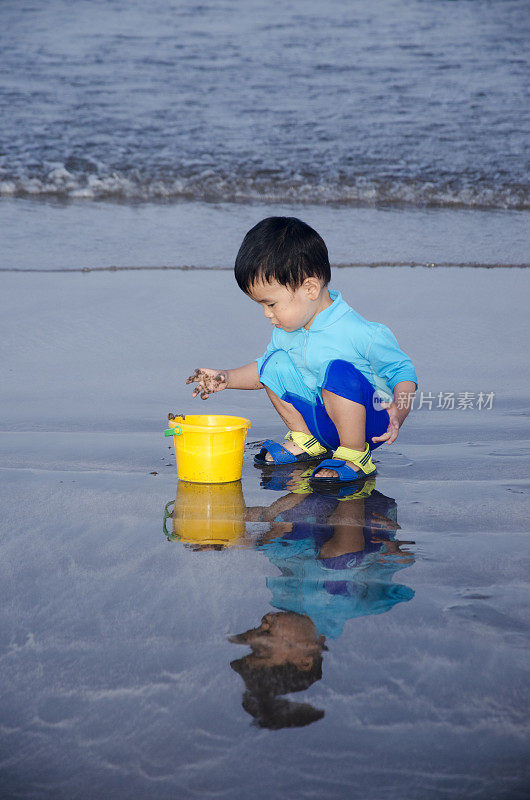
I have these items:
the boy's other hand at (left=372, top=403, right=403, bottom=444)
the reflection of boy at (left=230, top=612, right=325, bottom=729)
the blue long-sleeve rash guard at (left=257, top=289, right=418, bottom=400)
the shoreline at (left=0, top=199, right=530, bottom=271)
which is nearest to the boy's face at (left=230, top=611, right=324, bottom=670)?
the reflection of boy at (left=230, top=612, right=325, bottom=729)

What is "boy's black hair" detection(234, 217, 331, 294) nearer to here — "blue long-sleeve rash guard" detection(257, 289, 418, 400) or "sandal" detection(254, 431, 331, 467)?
"blue long-sleeve rash guard" detection(257, 289, 418, 400)

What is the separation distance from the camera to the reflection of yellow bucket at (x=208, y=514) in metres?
2.40

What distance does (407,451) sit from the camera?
3.31 meters

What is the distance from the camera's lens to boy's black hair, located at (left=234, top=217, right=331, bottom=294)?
2.92 metres

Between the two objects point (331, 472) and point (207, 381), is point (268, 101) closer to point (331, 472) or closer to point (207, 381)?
point (207, 381)

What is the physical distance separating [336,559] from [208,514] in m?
0.57

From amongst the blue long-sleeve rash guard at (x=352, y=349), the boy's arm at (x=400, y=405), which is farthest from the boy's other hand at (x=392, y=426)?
the blue long-sleeve rash guard at (x=352, y=349)

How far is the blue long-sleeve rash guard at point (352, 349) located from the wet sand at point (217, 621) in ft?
1.26

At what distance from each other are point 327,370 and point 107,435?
3.35ft

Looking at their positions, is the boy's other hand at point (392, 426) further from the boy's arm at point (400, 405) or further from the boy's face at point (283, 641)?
the boy's face at point (283, 641)

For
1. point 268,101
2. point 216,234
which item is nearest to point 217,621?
point 216,234

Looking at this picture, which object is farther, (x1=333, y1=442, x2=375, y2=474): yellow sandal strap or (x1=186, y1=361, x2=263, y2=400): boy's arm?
(x1=186, y1=361, x2=263, y2=400): boy's arm

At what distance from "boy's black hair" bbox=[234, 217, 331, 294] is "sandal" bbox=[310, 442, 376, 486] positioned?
653 millimetres

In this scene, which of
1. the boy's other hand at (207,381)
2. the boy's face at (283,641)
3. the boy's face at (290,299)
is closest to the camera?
the boy's face at (283,641)
